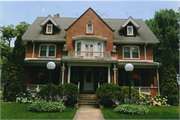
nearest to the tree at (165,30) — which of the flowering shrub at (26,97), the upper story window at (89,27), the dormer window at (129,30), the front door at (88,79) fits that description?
the dormer window at (129,30)

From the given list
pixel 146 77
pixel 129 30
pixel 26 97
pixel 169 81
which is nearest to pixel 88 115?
pixel 26 97

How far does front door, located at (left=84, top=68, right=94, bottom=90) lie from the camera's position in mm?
16656

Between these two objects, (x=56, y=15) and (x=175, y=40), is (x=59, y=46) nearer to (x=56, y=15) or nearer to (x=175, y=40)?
(x=56, y=15)

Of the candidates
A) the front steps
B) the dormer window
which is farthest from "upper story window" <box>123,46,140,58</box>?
the front steps

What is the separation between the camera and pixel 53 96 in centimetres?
1128

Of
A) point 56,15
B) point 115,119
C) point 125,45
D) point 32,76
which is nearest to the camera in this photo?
point 115,119

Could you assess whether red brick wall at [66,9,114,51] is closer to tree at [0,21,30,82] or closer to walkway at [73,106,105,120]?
walkway at [73,106,105,120]

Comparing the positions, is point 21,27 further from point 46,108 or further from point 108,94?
point 108,94

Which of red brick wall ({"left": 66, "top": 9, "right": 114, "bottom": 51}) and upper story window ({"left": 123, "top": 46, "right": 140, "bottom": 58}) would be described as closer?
red brick wall ({"left": 66, "top": 9, "right": 114, "bottom": 51})

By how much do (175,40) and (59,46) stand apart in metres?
20.4

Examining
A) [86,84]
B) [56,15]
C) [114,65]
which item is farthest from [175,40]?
[56,15]

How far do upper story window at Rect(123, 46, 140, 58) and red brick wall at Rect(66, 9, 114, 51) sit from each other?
6.85 feet

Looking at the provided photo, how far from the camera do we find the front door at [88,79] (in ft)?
54.6

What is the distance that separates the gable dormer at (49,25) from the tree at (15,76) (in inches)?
176
